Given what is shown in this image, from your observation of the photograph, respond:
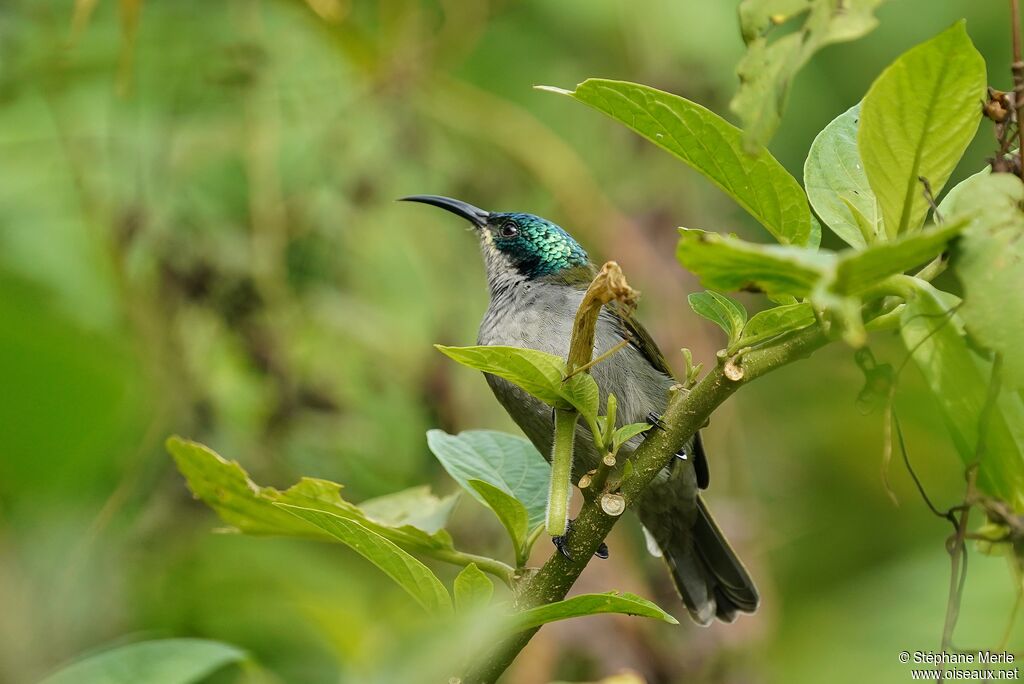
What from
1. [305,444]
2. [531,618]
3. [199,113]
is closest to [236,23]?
[199,113]

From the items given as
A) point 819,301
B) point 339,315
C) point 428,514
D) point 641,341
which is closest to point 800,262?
point 819,301

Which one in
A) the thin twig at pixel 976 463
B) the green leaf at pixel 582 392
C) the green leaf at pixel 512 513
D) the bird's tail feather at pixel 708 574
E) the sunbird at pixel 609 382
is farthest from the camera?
the bird's tail feather at pixel 708 574

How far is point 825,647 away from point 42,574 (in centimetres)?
372

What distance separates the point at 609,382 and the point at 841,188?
1.76 m

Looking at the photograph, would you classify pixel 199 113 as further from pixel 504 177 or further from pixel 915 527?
pixel 915 527

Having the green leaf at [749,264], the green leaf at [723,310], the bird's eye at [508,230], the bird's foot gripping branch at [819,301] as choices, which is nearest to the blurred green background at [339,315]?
the bird's eye at [508,230]

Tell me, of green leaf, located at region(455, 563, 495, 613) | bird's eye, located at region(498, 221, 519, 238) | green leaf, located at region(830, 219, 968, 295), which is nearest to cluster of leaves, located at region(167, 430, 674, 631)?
green leaf, located at region(455, 563, 495, 613)

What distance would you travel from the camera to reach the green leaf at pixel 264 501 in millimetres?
2236

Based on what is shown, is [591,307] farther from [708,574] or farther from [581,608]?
[708,574]

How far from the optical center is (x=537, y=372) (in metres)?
1.82

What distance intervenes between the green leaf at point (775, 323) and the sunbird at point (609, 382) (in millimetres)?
1609

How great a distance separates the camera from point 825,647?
5.73 metres

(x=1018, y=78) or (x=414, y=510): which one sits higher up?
(x=1018, y=78)

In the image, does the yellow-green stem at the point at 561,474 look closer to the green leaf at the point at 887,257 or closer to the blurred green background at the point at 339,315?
the green leaf at the point at 887,257
